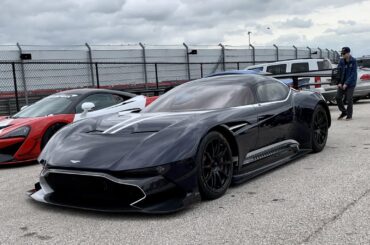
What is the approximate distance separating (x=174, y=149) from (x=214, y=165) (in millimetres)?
572

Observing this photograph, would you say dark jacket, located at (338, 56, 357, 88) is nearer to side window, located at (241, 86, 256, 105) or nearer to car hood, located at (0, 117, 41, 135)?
side window, located at (241, 86, 256, 105)

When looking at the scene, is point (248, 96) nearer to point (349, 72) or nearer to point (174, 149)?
point (174, 149)

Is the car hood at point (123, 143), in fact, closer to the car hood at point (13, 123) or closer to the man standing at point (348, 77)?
the car hood at point (13, 123)

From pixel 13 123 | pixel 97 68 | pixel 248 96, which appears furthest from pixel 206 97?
pixel 97 68

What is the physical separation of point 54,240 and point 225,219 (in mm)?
1391

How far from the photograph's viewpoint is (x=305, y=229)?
3502 mm

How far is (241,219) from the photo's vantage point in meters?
3.82

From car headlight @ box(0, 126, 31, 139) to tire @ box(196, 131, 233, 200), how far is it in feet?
12.0

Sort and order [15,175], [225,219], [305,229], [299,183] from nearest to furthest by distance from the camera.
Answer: [305,229]
[225,219]
[299,183]
[15,175]

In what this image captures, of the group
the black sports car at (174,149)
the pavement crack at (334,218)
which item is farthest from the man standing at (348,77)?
the pavement crack at (334,218)

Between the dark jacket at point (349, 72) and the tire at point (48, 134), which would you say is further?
the dark jacket at point (349, 72)

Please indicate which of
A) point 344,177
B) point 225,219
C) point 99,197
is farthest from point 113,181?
point 344,177

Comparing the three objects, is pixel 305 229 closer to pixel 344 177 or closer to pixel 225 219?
pixel 225 219

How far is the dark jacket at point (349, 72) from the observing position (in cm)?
1065
